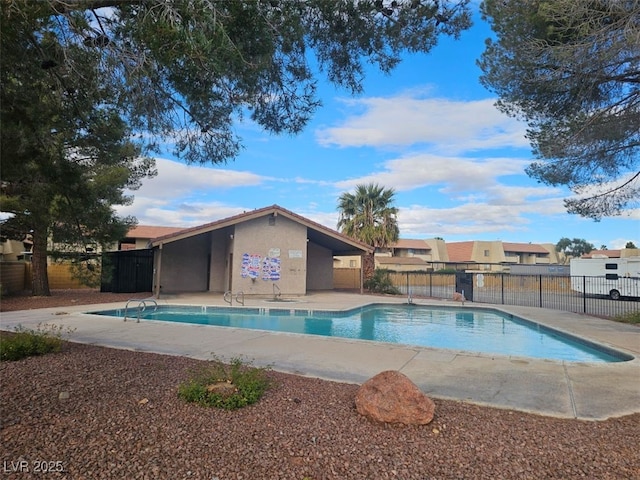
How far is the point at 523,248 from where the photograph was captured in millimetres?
61812

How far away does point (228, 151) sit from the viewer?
262 inches

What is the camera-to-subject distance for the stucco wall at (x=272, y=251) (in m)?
19.9

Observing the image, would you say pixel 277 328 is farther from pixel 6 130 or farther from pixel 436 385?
pixel 6 130

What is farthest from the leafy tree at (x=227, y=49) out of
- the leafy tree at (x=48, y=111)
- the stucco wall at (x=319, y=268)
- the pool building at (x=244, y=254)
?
the stucco wall at (x=319, y=268)

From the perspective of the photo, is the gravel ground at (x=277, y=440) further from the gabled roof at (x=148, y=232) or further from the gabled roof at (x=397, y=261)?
the gabled roof at (x=397, y=261)

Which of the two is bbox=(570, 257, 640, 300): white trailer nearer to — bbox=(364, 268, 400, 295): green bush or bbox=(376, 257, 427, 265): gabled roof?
bbox=(364, 268, 400, 295): green bush

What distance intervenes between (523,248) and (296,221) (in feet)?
170

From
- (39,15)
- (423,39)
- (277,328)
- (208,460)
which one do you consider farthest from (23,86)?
(277,328)

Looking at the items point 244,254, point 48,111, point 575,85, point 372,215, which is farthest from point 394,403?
point 372,215

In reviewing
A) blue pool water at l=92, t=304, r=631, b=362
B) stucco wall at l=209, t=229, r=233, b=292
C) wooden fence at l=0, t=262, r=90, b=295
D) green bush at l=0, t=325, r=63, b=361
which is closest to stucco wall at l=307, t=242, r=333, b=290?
stucco wall at l=209, t=229, r=233, b=292

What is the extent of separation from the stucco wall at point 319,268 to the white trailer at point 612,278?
15.2 metres

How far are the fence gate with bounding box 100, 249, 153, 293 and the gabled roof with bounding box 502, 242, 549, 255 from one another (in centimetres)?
5214

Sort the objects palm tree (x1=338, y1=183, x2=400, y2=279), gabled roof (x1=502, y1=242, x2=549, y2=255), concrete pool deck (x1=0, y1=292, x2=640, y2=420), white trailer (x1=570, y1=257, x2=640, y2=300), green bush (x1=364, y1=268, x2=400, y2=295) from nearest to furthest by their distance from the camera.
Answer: concrete pool deck (x1=0, y1=292, x2=640, y2=420), white trailer (x1=570, y1=257, x2=640, y2=300), green bush (x1=364, y1=268, x2=400, y2=295), palm tree (x1=338, y1=183, x2=400, y2=279), gabled roof (x1=502, y1=242, x2=549, y2=255)

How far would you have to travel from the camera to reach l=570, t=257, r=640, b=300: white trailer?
24016 millimetres
